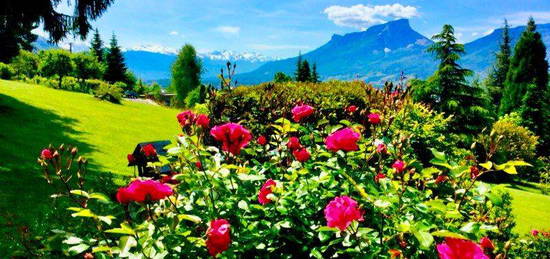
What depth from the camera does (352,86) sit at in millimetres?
7926

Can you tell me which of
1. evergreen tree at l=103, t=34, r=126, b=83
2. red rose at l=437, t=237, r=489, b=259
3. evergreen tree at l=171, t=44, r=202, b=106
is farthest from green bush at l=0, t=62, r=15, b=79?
red rose at l=437, t=237, r=489, b=259

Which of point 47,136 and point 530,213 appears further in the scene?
point 47,136

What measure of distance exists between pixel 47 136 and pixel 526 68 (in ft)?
103

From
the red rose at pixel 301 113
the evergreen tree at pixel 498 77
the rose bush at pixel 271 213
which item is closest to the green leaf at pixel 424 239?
the rose bush at pixel 271 213

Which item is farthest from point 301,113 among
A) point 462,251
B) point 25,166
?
point 25,166

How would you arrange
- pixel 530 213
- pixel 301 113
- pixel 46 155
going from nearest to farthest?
pixel 46 155 → pixel 301 113 → pixel 530 213

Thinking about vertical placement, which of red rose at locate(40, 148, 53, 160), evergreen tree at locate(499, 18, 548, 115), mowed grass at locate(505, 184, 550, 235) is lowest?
mowed grass at locate(505, 184, 550, 235)

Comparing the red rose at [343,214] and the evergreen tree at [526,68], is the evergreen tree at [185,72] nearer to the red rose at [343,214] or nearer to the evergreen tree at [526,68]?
the evergreen tree at [526,68]

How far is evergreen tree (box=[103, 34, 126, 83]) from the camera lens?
1865 inches

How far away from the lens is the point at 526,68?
27.6 m

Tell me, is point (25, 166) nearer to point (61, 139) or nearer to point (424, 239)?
point (61, 139)

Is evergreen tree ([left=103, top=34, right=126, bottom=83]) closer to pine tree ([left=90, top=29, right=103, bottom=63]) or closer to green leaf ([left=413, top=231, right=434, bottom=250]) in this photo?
pine tree ([left=90, top=29, right=103, bottom=63])

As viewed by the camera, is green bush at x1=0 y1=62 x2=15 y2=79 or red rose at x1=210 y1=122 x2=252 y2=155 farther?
green bush at x1=0 y1=62 x2=15 y2=79

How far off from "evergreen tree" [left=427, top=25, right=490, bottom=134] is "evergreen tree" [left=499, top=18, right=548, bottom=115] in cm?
836
